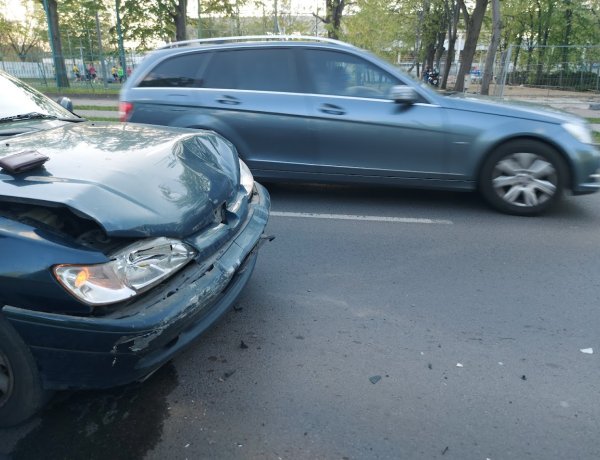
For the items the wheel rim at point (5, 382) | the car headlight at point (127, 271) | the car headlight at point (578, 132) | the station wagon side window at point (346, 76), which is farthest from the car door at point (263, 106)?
the wheel rim at point (5, 382)

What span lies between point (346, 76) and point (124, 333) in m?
4.12

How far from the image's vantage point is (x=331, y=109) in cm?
523

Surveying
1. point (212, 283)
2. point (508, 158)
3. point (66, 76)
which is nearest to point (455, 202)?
point (508, 158)

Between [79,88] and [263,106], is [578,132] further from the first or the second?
[79,88]

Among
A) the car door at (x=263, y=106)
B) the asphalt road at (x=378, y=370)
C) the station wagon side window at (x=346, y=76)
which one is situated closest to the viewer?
the asphalt road at (x=378, y=370)

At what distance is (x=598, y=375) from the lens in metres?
2.62

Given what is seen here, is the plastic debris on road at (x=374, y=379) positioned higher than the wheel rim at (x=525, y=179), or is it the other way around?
the wheel rim at (x=525, y=179)

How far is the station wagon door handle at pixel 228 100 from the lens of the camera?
5.47m

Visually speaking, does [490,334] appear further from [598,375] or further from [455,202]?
[455,202]

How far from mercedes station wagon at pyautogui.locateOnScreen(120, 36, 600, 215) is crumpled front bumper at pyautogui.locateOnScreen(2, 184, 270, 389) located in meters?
3.21

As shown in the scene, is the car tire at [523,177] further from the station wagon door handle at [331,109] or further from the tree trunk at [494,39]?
the tree trunk at [494,39]

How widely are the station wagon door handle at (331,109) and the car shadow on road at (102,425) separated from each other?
11.5ft

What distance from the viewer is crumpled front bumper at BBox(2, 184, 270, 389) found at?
1880mm

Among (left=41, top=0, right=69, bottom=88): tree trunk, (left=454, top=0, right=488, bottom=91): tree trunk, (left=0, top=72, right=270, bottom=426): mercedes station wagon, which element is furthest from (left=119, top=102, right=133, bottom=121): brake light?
(left=41, top=0, right=69, bottom=88): tree trunk
